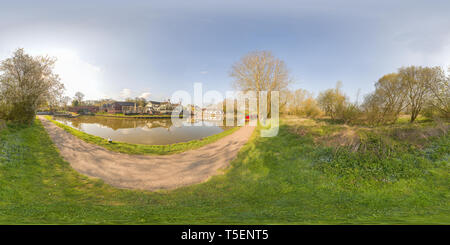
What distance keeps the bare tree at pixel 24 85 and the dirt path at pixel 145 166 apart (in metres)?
8.27

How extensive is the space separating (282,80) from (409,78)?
11.2m

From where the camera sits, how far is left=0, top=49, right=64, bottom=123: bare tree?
42.9 ft

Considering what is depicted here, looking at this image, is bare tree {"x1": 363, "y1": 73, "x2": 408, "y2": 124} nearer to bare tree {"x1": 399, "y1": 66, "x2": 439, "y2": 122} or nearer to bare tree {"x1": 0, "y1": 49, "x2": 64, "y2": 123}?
bare tree {"x1": 399, "y1": 66, "x2": 439, "y2": 122}

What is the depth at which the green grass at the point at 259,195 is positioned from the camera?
3.54 metres

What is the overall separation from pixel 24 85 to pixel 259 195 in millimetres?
23419

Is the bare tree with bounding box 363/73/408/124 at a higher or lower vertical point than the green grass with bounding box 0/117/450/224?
higher

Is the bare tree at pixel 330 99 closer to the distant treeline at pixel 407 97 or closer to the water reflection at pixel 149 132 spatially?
the distant treeline at pixel 407 97

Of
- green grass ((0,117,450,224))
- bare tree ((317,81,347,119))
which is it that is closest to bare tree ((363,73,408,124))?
green grass ((0,117,450,224))

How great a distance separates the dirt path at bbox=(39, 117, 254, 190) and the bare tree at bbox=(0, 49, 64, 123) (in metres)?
8.27

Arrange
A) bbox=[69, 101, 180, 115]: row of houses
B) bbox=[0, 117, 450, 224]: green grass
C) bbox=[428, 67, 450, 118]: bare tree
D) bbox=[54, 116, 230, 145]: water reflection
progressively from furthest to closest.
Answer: bbox=[69, 101, 180, 115]: row of houses → bbox=[54, 116, 230, 145]: water reflection → bbox=[428, 67, 450, 118]: bare tree → bbox=[0, 117, 450, 224]: green grass

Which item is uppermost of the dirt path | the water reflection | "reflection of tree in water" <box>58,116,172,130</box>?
"reflection of tree in water" <box>58,116,172,130</box>

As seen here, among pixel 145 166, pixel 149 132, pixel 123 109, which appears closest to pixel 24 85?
pixel 149 132

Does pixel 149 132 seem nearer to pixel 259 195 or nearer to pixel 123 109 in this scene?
pixel 259 195

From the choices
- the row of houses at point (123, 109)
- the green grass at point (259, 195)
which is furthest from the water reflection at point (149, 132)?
the row of houses at point (123, 109)
